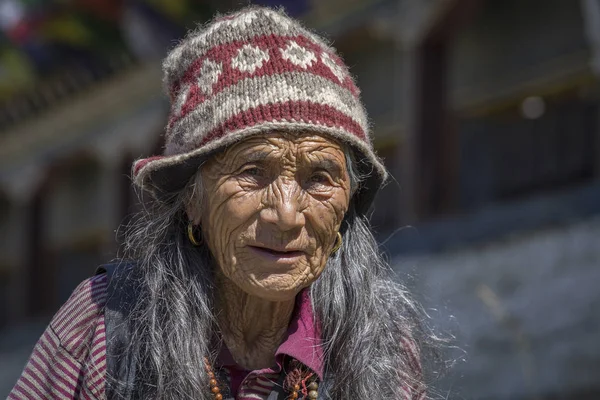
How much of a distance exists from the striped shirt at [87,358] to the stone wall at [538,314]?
3369 mm

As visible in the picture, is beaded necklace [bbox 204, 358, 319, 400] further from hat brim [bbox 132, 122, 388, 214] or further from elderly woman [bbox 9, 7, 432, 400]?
hat brim [bbox 132, 122, 388, 214]

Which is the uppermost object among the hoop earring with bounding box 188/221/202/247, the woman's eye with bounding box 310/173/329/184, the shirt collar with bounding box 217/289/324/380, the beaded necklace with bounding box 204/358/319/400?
the woman's eye with bounding box 310/173/329/184

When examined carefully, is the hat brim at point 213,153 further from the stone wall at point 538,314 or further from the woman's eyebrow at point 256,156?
the stone wall at point 538,314

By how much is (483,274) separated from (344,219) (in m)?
4.45

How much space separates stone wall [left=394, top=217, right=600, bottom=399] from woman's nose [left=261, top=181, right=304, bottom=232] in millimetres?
3510

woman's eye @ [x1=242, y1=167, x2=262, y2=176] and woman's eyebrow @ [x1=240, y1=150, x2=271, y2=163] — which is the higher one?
woman's eyebrow @ [x1=240, y1=150, x2=271, y2=163]

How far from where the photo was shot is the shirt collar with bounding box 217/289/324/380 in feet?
8.48

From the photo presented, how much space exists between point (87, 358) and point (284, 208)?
53 cm

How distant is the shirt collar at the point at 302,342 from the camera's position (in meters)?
2.58

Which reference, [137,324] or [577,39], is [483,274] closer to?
[577,39]

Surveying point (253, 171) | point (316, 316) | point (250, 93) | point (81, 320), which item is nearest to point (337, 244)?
point (316, 316)

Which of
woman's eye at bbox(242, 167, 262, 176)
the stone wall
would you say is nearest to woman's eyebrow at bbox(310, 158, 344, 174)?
woman's eye at bbox(242, 167, 262, 176)

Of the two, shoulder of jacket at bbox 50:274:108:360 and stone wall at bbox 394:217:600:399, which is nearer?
shoulder of jacket at bbox 50:274:108:360

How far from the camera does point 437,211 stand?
8.53 metres
